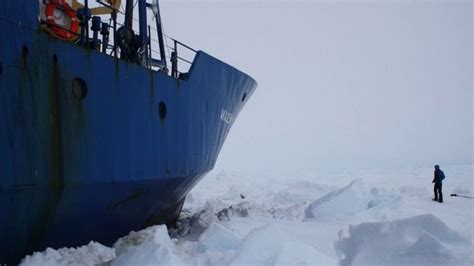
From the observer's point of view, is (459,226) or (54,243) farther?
(459,226)

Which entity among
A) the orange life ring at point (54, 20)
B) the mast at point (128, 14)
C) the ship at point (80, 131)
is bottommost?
the ship at point (80, 131)

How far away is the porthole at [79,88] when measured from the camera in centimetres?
413

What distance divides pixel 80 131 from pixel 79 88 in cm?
47

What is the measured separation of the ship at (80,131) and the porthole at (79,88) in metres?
0.01

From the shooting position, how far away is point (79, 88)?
4203mm

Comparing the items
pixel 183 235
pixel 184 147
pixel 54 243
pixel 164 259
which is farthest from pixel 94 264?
pixel 183 235

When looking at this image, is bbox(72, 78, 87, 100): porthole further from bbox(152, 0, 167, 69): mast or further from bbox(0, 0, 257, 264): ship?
bbox(152, 0, 167, 69): mast

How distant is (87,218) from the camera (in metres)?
4.54

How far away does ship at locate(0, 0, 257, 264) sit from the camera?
3654 mm

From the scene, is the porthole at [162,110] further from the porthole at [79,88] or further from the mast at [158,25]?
the mast at [158,25]

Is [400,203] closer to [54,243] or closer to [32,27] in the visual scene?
→ [54,243]

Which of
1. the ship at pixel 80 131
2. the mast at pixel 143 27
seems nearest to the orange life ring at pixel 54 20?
the ship at pixel 80 131

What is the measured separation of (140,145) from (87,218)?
104 centimetres

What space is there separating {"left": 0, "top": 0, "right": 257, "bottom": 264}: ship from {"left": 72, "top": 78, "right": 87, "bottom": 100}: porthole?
11mm
